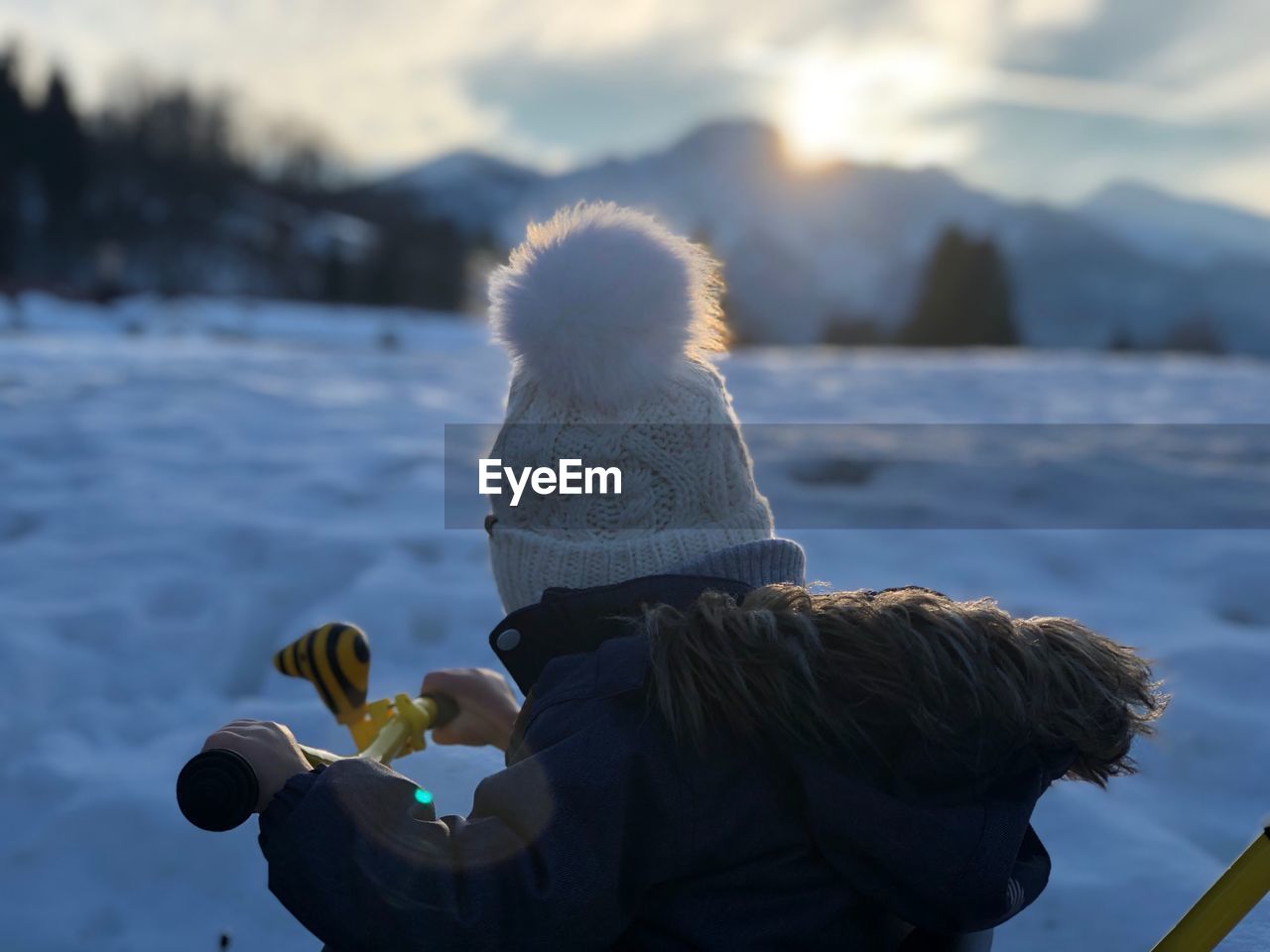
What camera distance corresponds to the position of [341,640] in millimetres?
1628

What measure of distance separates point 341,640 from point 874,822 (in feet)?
2.96

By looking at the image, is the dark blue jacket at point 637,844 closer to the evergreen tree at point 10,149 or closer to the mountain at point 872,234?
the evergreen tree at point 10,149

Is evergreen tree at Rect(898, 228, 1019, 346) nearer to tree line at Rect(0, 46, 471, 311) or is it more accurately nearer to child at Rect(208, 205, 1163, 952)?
tree line at Rect(0, 46, 471, 311)

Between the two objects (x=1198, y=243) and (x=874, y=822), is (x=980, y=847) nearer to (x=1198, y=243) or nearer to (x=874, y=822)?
(x=874, y=822)

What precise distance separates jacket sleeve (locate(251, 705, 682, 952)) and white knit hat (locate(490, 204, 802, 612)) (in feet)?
0.98

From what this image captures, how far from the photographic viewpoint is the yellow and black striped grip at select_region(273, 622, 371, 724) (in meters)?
1.63

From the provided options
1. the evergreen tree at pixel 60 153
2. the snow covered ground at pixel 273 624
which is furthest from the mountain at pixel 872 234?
the snow covered ground at pixel 273 624

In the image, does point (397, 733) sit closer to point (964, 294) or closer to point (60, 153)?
point (60, 153)

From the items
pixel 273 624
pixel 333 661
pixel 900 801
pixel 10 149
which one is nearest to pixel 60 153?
pixel 10 149

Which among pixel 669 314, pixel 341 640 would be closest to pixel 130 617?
pixel 341 640

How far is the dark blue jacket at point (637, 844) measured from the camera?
3.41 ft

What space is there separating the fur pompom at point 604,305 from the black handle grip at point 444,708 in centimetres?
59

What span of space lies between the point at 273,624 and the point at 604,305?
176 cm

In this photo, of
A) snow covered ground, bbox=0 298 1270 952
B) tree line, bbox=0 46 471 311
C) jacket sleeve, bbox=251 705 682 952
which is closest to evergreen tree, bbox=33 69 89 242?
tree line, bbox=0 46 471 311
